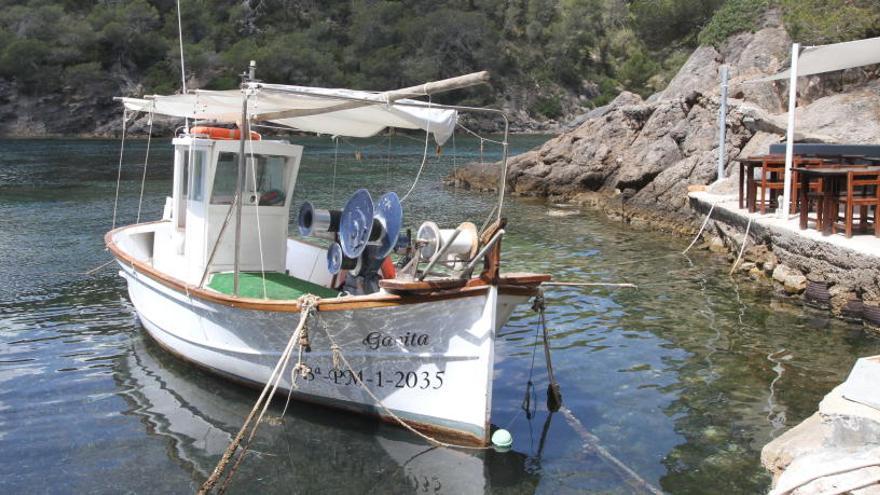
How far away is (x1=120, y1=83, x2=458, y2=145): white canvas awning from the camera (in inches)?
306

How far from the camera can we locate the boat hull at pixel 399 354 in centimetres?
751

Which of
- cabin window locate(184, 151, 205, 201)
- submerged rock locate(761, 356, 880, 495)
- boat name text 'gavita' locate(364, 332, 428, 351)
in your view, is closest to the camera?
submerged rock locate(761, 356, 880, 495)

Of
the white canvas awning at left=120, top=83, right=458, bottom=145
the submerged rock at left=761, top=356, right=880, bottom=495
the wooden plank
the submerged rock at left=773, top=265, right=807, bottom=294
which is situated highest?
the white canvas awning at left=120, top=83, right=458, bottom=145

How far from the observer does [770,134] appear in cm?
2300

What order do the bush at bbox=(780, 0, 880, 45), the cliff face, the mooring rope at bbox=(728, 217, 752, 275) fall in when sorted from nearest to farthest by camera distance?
the mooring rope at bbox=(728, 217, 752, 275) → the cliff face → the bush at bbox=(780, 0, 880, 45)

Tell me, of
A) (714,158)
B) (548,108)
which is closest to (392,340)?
(714,158)

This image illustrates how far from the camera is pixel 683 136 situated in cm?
2631

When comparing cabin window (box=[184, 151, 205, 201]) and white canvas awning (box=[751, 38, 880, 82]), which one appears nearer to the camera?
cabin window (box=[184, 151, 205, 201])

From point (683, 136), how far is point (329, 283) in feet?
59.2

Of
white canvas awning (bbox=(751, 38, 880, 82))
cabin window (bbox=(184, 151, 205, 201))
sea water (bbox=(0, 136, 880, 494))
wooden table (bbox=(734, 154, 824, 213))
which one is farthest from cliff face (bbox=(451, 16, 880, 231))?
cabin window (bbox=(184, 151, 205, 201))

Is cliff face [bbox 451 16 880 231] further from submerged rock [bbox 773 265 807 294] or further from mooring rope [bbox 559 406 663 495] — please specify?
mooring rope [bbox 559 406 663 495]

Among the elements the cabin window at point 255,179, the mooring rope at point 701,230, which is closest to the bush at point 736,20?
the mooring rope at point 701,230

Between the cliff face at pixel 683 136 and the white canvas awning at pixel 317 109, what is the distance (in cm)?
1334

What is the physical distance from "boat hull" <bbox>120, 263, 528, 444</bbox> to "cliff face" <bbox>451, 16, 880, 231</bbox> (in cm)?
1491
